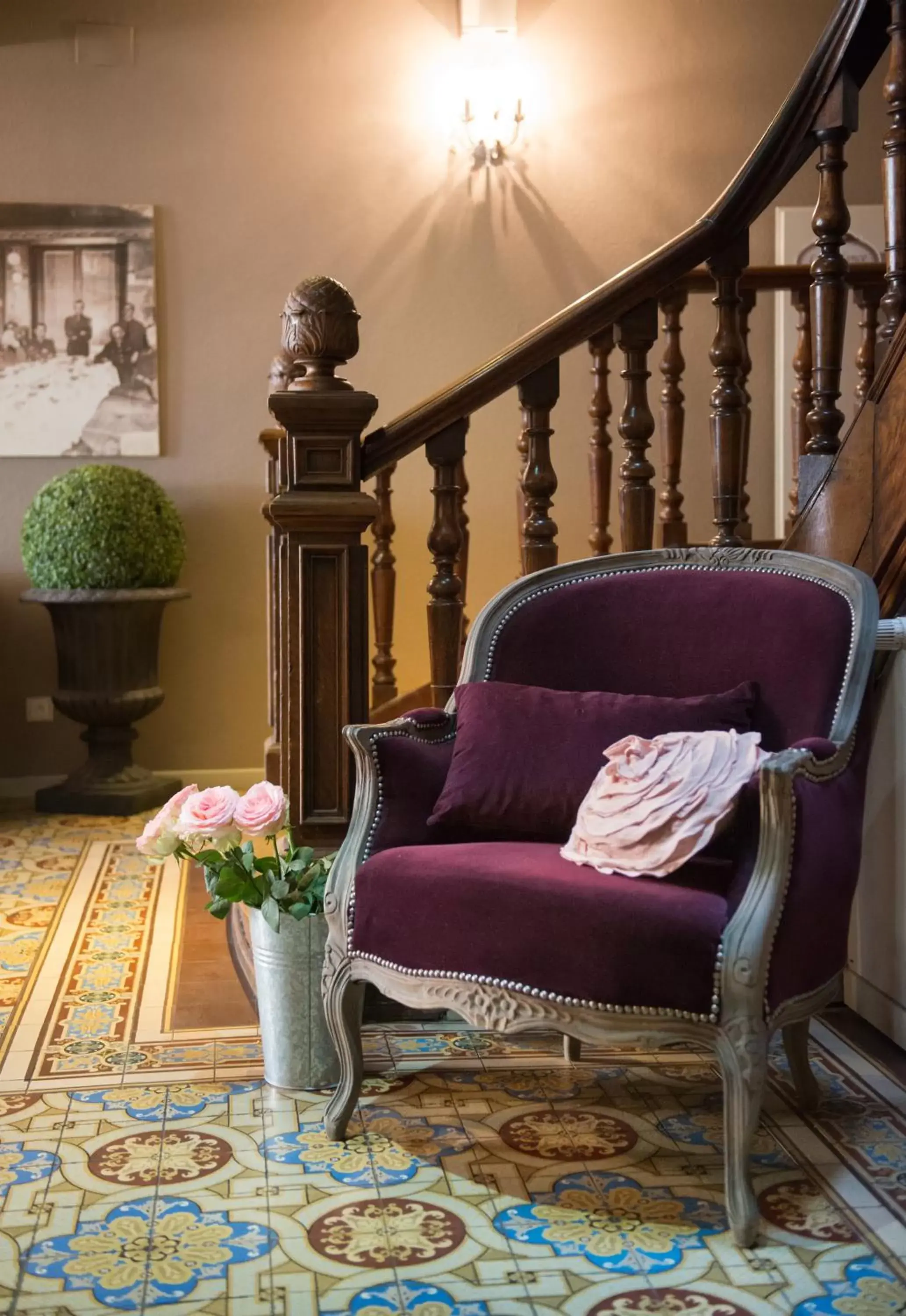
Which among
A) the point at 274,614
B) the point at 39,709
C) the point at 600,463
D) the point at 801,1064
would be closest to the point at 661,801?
the point at 801,1064

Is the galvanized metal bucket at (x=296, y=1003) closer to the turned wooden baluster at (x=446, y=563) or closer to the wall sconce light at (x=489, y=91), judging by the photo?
the turned wooden baluster at (x=446, y=563)

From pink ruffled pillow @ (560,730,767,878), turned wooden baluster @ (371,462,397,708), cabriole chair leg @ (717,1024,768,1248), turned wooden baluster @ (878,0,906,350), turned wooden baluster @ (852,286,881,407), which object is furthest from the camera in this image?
turned wooden baluster @ (371,462,397,708)

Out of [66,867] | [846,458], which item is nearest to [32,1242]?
[846,458]

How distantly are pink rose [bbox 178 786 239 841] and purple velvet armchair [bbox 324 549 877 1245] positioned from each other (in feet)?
0.72

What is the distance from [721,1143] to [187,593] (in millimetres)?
3491

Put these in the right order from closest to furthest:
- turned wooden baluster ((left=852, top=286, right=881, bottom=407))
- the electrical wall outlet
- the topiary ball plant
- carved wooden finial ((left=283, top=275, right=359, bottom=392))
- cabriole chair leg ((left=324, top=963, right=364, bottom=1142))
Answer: cabriole chair leg ((left=324, top=963, right=364, bottom=1142)), carved wooden finial ((left=283, top=275, right=359, bottom=392)), turned wooden baluster ((left=852, top=286, right=881, bottom=407)), the topiary ball plant, the electrical wall outlet

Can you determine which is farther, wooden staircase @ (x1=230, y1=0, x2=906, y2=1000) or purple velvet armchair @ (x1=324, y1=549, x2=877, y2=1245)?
wooden staircase @ (x1=230, y1=0, x2=906, y2=1000)

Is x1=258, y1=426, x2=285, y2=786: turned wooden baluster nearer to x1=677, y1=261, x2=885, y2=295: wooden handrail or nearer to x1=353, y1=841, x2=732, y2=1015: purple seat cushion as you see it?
x1=677, y1=261, x2=885, y2=295: wooden handrail

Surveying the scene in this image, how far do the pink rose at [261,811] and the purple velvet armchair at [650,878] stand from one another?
139 millimetres

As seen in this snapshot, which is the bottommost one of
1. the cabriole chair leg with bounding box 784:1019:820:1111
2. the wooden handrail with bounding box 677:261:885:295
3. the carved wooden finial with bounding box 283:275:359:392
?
the cabriole chair leg with bounding box 784:1019:820:1111

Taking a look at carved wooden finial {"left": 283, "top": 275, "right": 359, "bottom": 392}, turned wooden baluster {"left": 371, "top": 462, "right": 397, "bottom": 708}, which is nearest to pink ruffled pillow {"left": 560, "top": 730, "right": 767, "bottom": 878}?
carved wooden finial {"left": 283, "top": 275, "right": 359, "bottom": 392}

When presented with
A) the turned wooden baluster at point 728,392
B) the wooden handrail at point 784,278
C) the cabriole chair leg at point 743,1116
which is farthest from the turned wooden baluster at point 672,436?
the cabriole chair leg at point 743,1116

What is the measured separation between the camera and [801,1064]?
2379 mm

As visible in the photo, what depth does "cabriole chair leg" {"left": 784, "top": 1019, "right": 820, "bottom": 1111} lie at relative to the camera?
7.81 feet
